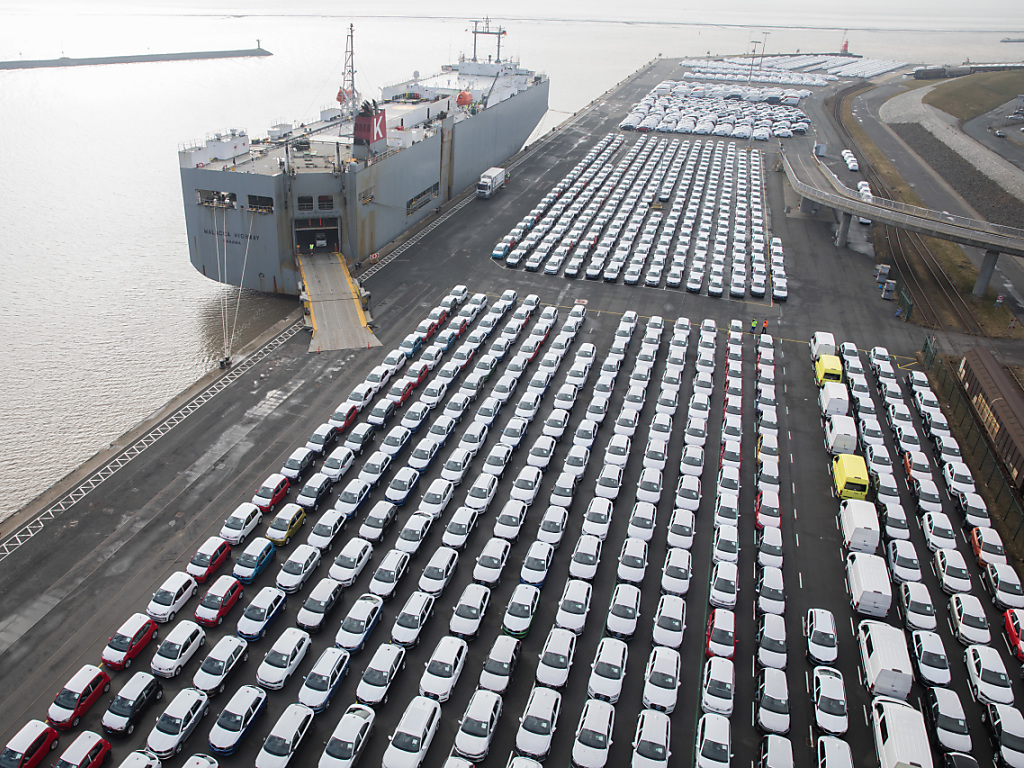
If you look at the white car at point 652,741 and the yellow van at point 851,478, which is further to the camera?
the yellow van at point 851,478

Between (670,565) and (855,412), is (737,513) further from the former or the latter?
(855,412)

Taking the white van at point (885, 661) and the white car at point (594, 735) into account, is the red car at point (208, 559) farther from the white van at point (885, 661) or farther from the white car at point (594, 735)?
the white van at point (885, 661)

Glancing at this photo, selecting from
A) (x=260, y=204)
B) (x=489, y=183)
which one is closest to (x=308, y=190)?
(x=260, y=204)

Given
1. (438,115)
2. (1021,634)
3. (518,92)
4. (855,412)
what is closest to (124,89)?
(518,92)

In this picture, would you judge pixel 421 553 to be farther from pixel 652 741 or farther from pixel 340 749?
pixel 652 741

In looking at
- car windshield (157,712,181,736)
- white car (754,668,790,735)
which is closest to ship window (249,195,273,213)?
car windshield (157,712,181,736)

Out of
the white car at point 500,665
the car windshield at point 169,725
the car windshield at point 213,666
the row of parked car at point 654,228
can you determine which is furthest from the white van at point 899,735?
the row of parked car at point 654,228

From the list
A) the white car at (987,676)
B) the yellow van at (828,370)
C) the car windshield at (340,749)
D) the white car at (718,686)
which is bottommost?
the car windshield at (340,749)
